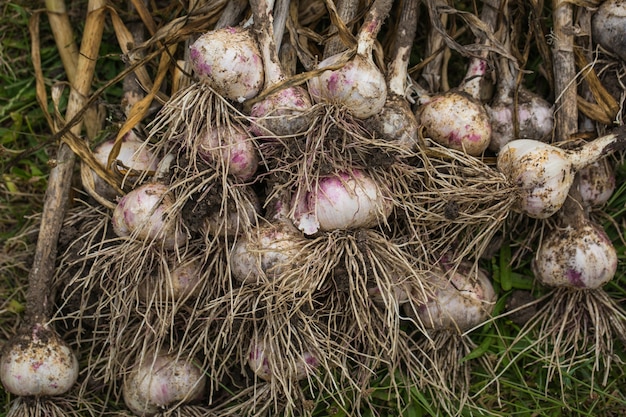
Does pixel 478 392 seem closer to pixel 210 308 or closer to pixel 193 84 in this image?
pixel 210 308

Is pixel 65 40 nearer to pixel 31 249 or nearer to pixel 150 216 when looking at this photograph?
pixel 31 249

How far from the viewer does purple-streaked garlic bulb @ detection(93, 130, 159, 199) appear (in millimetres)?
1588

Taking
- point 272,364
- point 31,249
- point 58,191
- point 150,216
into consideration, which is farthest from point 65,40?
point 272,364

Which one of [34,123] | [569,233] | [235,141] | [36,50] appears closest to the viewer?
[235,141]

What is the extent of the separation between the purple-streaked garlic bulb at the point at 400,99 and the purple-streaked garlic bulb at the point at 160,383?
2.32 ft

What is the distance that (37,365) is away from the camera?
1.56 m

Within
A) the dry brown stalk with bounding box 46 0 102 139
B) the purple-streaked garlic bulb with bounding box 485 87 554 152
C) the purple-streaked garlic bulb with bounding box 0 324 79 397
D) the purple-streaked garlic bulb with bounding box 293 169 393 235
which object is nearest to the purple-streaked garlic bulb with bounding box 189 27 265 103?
the purple-streaked garlic bulb with bounding box 293 169 393 235

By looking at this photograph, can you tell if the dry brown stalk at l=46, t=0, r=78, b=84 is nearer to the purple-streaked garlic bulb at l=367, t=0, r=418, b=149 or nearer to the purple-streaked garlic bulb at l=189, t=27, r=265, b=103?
the purple-streaked garlic bulb at l=189, t=27, r=265, b=103

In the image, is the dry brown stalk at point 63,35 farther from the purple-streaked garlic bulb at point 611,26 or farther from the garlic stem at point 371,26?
the purple-streaked garlic bulb at point 611,26

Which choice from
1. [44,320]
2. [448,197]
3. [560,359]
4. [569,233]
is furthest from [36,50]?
[560,359]

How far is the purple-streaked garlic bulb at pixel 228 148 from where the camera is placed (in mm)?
1415

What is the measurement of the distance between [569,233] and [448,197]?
13.2 inches

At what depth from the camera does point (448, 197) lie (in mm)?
1489

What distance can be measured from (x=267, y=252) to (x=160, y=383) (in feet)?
1.40
